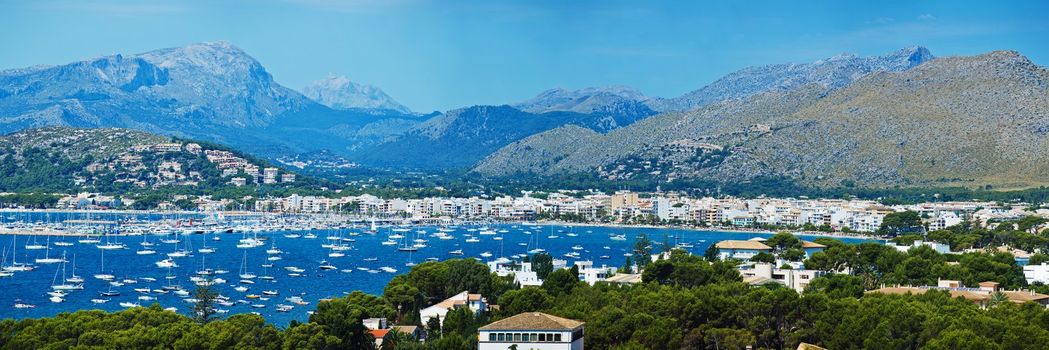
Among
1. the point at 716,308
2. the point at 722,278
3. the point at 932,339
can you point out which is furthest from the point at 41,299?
the point at 932,339

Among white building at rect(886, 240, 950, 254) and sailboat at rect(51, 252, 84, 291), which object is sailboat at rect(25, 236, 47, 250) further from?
white building at rect(886, 240, 950, 254)

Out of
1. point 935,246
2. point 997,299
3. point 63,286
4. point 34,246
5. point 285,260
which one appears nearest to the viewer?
point 997,299

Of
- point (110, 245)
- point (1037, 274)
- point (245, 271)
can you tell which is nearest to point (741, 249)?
point (1037, 274)

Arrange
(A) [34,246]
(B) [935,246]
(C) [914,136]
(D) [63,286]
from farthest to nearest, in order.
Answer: (C) [914,136] → (A) [34,246] → (B) [935,246] → (D) [63,286]

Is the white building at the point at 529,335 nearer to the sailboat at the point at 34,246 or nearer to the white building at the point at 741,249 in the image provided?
the white building at the point at 741,249

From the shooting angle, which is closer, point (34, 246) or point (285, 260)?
point (285, 260)

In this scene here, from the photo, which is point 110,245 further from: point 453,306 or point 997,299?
point 997,299
